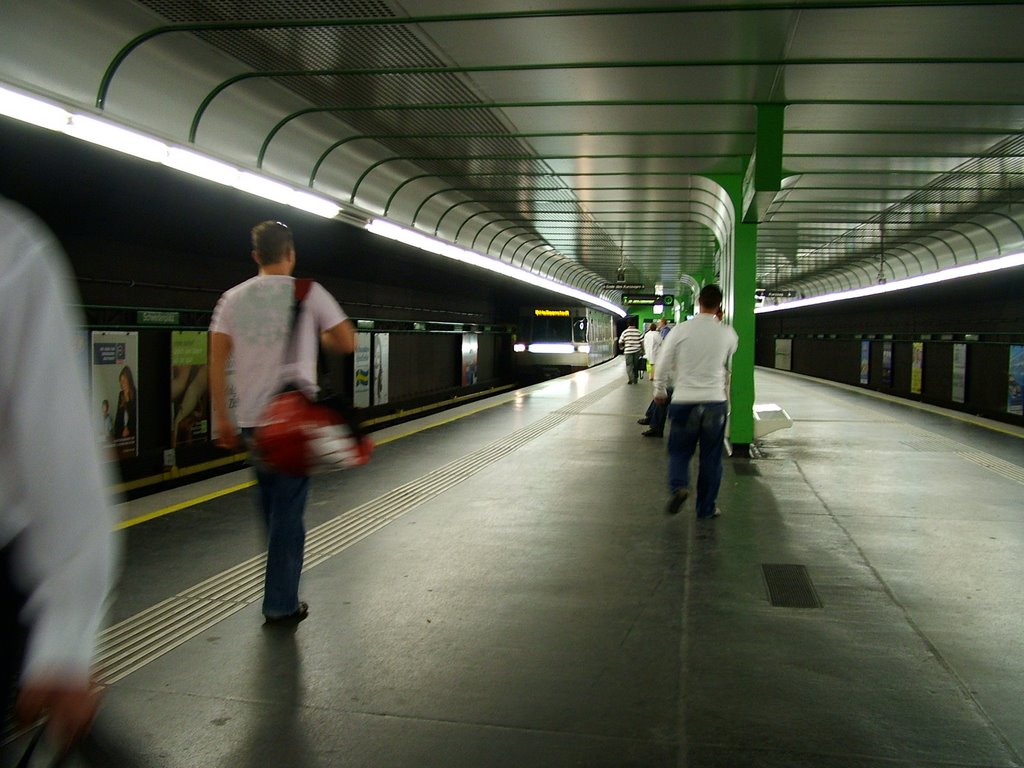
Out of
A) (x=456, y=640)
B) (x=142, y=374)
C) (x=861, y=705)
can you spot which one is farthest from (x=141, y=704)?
(x=142, y=374)

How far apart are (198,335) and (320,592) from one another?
5.40m

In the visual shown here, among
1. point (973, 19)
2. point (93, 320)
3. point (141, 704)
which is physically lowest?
point (141, 704)

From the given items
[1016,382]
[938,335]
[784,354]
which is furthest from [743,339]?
[784,354]

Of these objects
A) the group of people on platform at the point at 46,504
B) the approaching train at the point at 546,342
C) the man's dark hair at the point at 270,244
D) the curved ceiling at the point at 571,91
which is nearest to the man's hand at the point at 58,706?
the group of people on platform at the point at 46,504

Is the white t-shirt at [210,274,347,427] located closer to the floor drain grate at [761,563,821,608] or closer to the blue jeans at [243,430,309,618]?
the blue jeans at [243,430,309,618]

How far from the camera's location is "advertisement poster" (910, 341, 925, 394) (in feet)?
61.2

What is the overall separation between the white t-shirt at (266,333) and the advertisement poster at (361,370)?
32.9 feet

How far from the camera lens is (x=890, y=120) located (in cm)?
840

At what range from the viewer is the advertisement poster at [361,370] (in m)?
13.8

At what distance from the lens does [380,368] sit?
1484cm

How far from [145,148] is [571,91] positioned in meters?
3.92

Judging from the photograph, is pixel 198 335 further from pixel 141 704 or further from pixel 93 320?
pixel 141 704

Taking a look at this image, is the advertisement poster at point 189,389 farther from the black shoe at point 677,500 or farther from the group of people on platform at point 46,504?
the group of people on platform at point 46,504

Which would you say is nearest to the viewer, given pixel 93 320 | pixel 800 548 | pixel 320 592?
pixel 320 592
